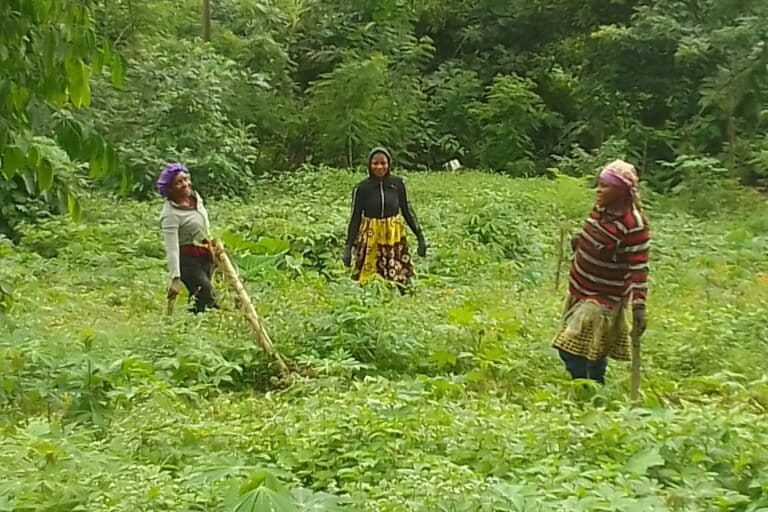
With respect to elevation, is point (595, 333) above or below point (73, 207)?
below

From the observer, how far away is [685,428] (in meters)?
4.65

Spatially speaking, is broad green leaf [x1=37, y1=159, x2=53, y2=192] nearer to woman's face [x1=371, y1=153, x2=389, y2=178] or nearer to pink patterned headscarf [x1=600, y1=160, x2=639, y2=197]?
pink patterned headscarf [x1=600, y1=160, x2=639, y2=197]

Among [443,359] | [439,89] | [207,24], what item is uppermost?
[207,24]

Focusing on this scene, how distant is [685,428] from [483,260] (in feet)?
21.1

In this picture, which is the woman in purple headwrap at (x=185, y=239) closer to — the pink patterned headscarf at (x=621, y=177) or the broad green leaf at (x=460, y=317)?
the broad green leaf at (x=460, y=317)

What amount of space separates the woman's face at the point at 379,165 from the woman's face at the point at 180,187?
1.57 m

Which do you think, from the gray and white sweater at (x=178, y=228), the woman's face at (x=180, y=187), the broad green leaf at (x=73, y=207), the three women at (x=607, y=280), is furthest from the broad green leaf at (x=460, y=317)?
the broad green leaf at (x=73, y=207)

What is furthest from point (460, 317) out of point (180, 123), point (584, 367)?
point (180, 123)

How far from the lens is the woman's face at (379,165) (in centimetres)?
877

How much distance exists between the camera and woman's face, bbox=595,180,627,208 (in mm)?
6035

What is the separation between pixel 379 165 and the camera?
8.77m

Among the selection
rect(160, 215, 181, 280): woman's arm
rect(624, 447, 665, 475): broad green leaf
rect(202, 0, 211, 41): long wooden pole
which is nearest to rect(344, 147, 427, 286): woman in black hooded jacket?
rect(160, 215, 181, 280): woman's arm

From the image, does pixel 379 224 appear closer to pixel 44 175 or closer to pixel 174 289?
pixel 174 289

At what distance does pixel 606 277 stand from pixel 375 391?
164 centimetres
